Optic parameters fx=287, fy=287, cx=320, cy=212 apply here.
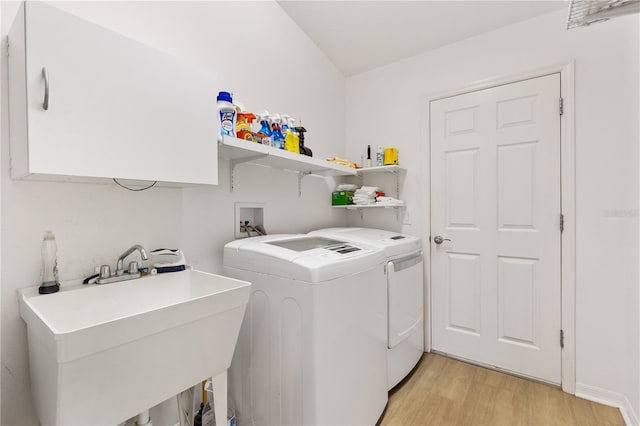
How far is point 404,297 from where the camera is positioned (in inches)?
78.8

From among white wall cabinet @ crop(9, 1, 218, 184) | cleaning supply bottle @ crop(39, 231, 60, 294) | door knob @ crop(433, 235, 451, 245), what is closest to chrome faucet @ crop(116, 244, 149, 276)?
cleaning supply bottle @ crop(39, 231, 60, 294)

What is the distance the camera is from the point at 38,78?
81cm

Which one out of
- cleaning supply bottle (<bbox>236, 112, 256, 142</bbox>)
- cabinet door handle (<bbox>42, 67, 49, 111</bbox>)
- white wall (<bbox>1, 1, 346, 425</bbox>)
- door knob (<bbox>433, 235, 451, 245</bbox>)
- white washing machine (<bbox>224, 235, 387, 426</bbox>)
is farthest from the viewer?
door knob (<bbox>433, 235, 451, 245</bbox>)

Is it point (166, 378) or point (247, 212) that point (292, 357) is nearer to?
point (166, 378)

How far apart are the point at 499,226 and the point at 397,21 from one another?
1.77 m

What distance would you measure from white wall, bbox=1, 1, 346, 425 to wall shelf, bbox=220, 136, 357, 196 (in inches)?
3.1

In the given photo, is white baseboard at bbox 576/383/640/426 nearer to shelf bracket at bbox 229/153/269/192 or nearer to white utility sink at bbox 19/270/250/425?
white utility sink at bbox 19/270/250/425

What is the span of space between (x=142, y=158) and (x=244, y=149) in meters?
0.51

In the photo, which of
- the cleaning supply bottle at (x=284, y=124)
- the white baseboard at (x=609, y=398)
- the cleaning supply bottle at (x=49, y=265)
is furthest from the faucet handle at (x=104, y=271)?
the white baseboard at (x=609, y=398)

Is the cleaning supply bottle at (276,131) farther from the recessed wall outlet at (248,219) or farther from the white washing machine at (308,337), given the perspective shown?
the white washing machine at (308,337)

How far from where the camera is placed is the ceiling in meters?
2.04

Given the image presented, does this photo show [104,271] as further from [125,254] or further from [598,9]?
[598,9]

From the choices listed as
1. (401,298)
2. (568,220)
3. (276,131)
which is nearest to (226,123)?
(276,131)

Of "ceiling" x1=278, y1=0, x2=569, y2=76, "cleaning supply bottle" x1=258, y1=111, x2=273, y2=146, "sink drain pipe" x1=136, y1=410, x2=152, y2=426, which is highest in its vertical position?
"ceiling" x1=278, y1=0, x2=569, y2=76
